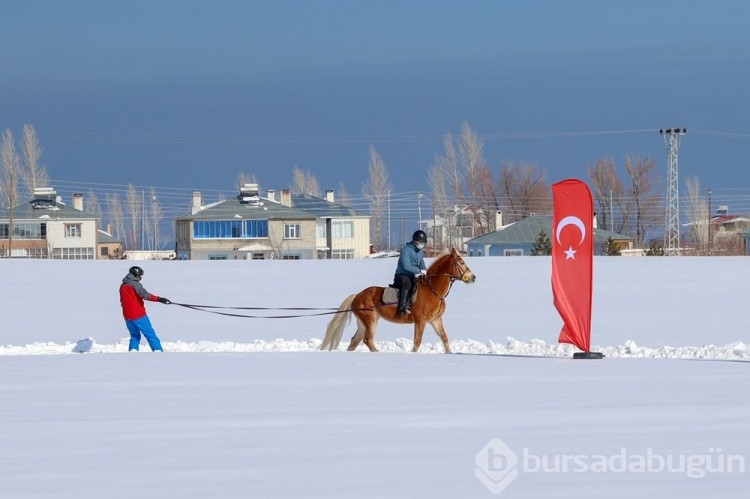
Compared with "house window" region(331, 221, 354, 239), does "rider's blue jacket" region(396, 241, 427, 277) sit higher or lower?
lower

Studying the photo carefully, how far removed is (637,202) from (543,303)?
65.4 metres

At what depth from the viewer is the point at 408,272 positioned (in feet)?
51.2

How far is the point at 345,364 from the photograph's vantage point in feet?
40.8

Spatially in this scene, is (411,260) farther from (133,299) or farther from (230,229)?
(230,229)

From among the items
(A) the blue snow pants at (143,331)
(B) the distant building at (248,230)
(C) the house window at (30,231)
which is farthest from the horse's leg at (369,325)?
(C) the house window at (30,231)

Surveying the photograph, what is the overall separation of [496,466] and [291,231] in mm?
67355

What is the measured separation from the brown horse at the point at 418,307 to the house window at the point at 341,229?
61226 millimetres

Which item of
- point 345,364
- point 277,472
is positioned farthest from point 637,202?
point 277,472

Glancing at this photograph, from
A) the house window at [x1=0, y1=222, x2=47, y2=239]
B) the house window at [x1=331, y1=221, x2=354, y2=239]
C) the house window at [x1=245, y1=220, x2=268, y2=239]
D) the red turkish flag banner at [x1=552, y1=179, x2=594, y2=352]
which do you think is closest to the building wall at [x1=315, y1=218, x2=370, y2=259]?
the house window at [x1=331, y1=221, x2=354, y2=239]

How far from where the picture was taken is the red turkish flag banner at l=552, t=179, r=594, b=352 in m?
13.2

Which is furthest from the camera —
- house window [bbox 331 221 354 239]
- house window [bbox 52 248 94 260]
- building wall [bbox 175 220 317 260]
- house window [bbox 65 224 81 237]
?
house window [bbox 331 221 354 239]

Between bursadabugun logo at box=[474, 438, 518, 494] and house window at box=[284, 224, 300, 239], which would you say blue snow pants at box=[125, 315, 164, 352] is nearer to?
bursadabugun logo at box=[474, 438, 518, 494]

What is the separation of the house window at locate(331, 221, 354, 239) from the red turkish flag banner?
6393 cm

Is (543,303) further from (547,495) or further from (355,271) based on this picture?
(547,495)
